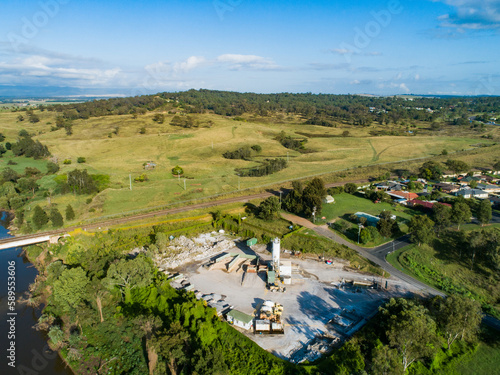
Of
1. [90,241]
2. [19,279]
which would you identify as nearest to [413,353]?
[90,241]

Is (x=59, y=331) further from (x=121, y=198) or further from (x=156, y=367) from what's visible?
(x=121, y=198)

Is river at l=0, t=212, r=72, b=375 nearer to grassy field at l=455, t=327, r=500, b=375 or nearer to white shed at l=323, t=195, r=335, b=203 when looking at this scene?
grassy field at l=455, t=327, r=500, b=375

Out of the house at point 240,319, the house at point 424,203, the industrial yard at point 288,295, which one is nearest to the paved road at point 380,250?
the industrial yard at point 288,295

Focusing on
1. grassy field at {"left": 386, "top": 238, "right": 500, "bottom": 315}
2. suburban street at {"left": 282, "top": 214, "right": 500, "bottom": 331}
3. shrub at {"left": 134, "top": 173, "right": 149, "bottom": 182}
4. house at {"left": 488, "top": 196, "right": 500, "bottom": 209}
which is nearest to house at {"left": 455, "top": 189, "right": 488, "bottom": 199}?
house at {"left": 488, "top": 196, "right": 500, "bottom": 209}

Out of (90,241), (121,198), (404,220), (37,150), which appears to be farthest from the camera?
(37,150)

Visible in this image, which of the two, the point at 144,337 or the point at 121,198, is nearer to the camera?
the point at 144,337

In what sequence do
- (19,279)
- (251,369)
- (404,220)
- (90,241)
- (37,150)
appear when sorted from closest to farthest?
1. (251,369)
2. (19,279)
3. (90,241)
4. (404,220)
5. (37,150)
